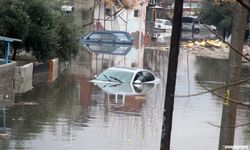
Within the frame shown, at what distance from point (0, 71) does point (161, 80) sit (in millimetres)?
15657

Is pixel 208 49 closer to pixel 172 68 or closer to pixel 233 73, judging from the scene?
pixel 233 73

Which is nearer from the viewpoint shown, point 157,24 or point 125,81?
point 125,81

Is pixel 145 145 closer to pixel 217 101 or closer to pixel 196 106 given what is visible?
pixel 196 106

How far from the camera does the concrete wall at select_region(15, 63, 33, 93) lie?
28911 millimetres

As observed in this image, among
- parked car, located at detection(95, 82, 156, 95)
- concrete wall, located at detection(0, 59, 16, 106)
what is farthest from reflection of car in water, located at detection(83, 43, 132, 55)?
concrete wall, located at detection(0, 59, 16, 106)

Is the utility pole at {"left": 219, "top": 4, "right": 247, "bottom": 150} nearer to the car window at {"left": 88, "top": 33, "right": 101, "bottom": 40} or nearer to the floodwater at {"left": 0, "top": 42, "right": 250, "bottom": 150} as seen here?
the floodwater at {"left": 0, "top": 42, "right": 250, "bottom": 150}

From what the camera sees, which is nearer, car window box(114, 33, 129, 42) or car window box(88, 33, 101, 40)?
car window box(88, 33, 101, 40)

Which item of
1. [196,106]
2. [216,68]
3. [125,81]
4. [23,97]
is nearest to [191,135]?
[196,106]

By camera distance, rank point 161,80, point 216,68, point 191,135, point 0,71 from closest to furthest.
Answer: point 191,135 → point 0,71 → point 161,80 → point 216,68

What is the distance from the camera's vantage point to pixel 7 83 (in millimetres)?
26938

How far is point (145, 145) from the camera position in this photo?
18.6 m

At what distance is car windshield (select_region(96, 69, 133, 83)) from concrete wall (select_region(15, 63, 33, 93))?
5231mm

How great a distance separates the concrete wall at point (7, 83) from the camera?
25469mm

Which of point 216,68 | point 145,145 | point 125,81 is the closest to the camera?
point 145,145
